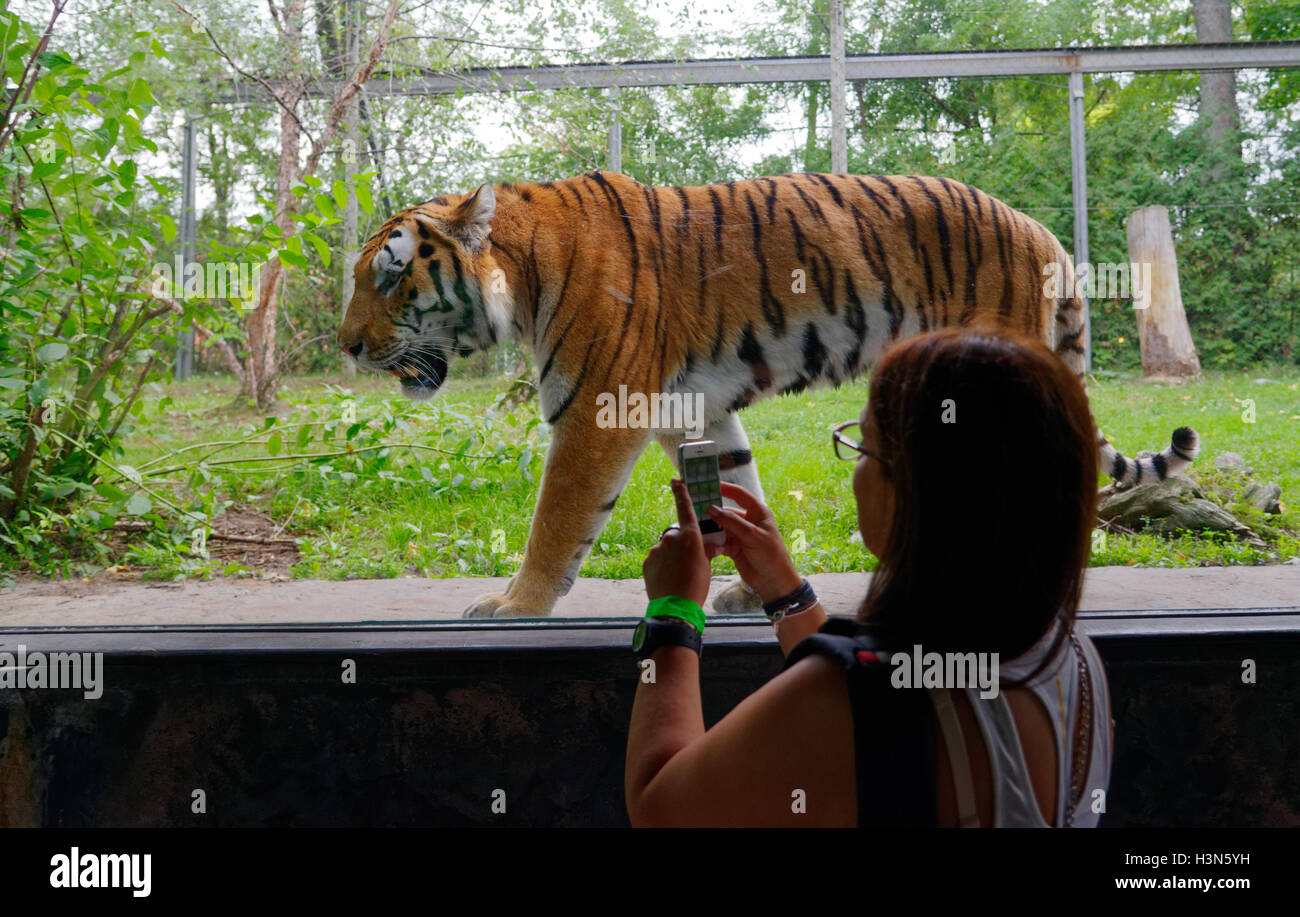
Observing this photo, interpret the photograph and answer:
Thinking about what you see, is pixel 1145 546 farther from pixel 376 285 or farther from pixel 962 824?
pixel 376 285

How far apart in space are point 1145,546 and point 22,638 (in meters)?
2.10

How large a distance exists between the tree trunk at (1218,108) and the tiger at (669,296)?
30 centimetres

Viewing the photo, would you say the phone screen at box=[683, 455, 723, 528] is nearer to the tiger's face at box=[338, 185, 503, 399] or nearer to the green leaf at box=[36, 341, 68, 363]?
the tiger's face at box=[338, 185, 503, 399]

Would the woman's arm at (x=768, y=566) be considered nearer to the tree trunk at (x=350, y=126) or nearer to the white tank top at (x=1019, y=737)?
the white tank top at (x=1019, y=737)

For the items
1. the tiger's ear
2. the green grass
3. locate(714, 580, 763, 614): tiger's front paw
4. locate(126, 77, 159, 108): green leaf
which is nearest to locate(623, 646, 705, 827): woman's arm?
the green grass

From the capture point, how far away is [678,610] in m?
1.03

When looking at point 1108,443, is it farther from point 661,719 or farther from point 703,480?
point 661,719

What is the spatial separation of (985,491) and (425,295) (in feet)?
4.83

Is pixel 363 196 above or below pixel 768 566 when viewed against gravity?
above

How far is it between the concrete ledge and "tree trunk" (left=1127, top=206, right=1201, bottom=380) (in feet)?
1.33

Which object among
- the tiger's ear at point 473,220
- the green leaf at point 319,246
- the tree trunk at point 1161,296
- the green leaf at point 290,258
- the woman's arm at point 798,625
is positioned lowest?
the woman's arm at point 798,625

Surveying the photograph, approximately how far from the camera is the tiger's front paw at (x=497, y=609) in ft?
6.28

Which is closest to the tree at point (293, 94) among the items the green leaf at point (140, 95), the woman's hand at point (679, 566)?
the green leaf at point (140, 95)

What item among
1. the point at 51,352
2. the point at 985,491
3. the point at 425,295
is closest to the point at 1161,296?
the point at 985,491
